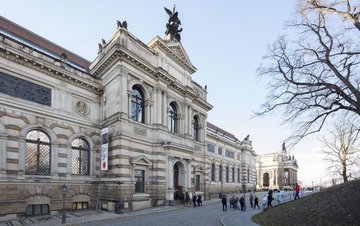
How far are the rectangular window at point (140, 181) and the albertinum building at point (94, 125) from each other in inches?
3.7

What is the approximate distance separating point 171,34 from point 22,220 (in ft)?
82.8

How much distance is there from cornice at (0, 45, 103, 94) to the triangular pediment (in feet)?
25.7

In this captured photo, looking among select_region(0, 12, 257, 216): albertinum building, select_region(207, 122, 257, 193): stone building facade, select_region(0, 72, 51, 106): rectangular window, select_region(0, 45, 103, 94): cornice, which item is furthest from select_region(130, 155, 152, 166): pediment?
select_region(207, 122, 257, 193): stone building facade

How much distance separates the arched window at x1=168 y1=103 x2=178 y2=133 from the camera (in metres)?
34.0

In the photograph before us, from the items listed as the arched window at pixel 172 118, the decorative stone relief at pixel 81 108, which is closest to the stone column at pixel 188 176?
the arched window at pixel 172 118

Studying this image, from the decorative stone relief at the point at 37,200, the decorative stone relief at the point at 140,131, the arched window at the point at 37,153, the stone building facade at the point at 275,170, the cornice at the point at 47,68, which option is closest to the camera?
the cornice at the point at 47,68

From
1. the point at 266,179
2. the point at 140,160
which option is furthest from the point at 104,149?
the point at 266,179

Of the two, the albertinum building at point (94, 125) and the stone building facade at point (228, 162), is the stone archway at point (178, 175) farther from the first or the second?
the stone building facade at point (228, 162)

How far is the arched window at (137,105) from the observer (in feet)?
93.3

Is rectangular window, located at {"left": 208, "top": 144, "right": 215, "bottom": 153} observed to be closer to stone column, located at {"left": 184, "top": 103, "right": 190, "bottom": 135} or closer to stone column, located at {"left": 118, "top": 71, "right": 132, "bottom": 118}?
stone column, located at {"left": 184, "top": 103, "right": 190, "bottom": 135}

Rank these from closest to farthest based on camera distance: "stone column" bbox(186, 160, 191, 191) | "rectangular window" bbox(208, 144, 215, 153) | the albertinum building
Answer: the albertinum building < "stone column" bbox(186, 160, 191, 191) < "rectangular window" bbox(208, 144, 215, 153)

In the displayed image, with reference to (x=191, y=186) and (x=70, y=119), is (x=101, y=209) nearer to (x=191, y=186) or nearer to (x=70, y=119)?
(x=70, y=119)

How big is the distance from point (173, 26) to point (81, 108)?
53.4 ft

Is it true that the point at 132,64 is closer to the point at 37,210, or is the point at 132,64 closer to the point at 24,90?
the point at 24,90
